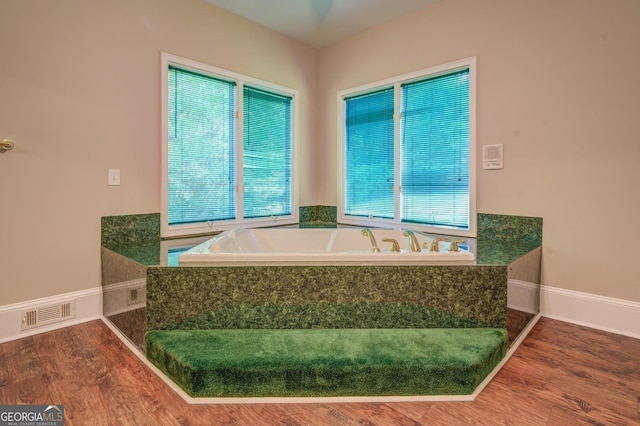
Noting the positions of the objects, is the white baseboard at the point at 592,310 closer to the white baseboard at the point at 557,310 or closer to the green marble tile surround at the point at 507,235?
the white baseboard at the point at 557,310

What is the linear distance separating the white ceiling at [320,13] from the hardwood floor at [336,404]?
Answer: 9.32ft

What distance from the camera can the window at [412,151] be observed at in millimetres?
2932

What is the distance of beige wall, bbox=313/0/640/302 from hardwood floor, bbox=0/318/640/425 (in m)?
0.62

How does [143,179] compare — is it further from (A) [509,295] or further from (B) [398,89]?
(A) [509,295]

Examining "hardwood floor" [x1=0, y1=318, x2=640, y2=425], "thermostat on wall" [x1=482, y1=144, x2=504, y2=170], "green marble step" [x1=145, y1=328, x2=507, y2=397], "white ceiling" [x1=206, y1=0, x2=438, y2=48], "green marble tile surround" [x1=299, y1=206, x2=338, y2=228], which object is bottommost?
"hardwood floor" [x1=0, y1=318, x2=640, y2=425]

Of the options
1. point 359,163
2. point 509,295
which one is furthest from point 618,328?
point 359,163

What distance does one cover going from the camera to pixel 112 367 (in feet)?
5.90

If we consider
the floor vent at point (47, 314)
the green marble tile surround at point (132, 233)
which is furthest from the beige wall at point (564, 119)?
the floor vent at point (47, 314)

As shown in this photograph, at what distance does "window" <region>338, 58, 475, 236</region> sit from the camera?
293cm

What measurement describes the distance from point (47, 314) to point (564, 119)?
370 cm

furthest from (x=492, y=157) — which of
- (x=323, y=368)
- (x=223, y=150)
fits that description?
(x=223, y=150)

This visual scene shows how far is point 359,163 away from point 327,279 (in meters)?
2.11

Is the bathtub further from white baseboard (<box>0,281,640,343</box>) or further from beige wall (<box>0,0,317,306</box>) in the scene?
beige wall (<box>0,0,317,306</box>)

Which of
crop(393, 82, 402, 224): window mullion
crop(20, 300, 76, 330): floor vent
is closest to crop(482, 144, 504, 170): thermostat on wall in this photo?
crop(393, 82, 402, 224): window mullion
